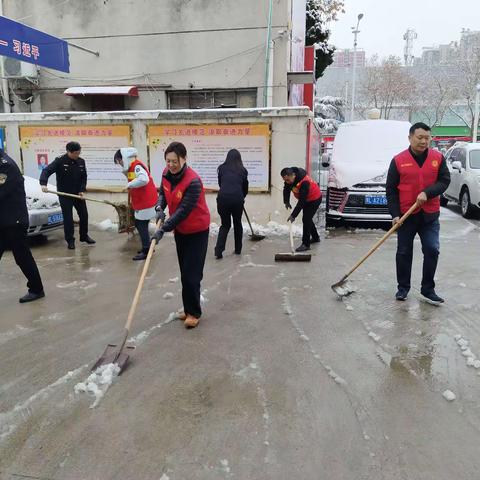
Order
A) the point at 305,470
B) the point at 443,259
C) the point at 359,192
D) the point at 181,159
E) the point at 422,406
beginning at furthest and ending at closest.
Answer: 1. the point at 359,192
2. the point at 443,259
3. the point at 181,159
4. the point at 422,406
5. the point at 305,470

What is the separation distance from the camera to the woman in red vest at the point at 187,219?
3.93m

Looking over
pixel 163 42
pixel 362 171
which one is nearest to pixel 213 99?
pixel 163 42

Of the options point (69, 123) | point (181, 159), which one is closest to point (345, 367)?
point (181, 159)

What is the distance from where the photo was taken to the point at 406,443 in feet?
8.45

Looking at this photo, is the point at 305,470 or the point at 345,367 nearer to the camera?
the point at 305,470

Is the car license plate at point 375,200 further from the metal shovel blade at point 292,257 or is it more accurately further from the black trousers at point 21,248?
the black trousers at point 21,248

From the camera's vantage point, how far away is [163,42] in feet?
44.1

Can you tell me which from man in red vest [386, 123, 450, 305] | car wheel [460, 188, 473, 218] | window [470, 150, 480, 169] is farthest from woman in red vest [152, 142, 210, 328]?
window [470, 150, 480, 169]

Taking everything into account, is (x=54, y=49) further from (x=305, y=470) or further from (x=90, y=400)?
(x=305, y=470)

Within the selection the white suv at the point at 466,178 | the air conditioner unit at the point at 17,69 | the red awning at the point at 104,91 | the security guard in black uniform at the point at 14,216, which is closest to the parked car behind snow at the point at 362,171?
the white suv at the point at 466,178

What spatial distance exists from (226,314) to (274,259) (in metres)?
2.18

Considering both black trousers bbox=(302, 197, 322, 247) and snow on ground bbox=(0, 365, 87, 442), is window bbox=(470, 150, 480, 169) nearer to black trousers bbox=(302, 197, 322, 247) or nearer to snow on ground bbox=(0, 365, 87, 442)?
black trousers bbox=(302, 197, 322, 247)

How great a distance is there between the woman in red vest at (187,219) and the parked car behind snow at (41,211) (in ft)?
12.3

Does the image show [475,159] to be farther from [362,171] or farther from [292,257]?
[292,257]
